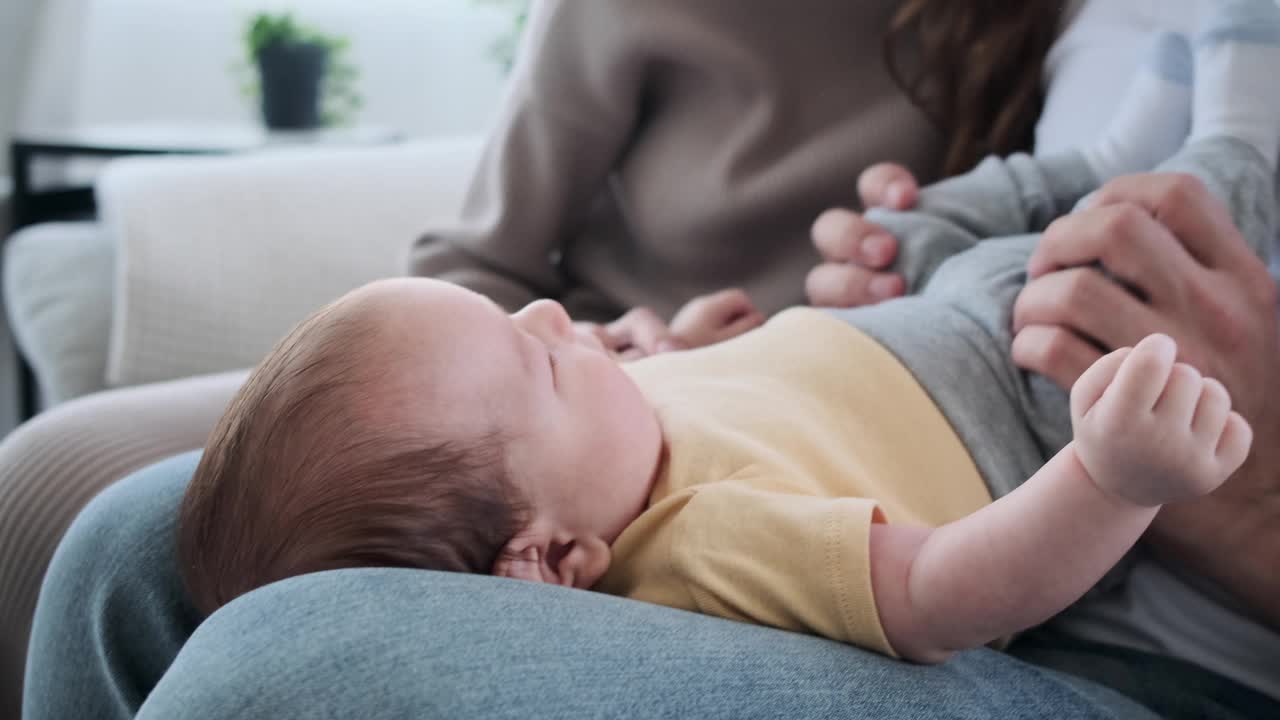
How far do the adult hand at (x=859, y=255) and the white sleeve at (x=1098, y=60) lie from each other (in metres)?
0.13

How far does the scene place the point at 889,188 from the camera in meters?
0.97

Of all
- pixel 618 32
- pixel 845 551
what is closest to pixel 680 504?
pixel 845 551

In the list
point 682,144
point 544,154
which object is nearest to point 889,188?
point 682,144

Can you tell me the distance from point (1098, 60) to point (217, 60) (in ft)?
8.76

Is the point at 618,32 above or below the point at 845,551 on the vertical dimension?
above

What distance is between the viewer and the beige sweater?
3.67 ft

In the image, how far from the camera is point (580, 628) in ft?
1.67

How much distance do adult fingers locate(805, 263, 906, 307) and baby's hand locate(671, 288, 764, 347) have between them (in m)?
0.09

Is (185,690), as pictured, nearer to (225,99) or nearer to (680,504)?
(680,504)

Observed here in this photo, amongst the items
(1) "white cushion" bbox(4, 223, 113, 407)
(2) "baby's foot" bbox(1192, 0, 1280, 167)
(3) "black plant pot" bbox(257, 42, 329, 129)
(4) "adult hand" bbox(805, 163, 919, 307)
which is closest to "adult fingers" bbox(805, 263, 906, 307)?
(4) "adult hand" bbox(805, 163, 919, 307)

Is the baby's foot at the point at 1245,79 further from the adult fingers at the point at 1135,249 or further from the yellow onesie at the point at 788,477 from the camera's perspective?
the yellow onesie at the point at 788,477

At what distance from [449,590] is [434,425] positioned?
0.14 meters

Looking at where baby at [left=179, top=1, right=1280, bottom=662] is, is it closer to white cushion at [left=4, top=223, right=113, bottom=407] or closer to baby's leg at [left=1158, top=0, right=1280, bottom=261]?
baby's leg at [left=1158, top=0, right=1280, bottom=261]

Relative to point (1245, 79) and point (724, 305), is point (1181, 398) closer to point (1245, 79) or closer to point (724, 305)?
point (1245, 79)
